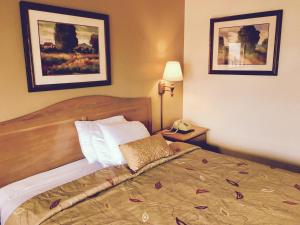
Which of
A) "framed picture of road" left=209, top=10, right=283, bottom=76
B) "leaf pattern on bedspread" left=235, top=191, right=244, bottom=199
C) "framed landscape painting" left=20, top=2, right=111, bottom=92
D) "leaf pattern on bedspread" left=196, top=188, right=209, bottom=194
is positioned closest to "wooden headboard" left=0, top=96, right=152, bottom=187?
"framed landscape painting" left=20, top=2, right=111, bottom=92

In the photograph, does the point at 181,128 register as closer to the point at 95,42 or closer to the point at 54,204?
the point at 95,42

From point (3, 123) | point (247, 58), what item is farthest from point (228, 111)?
point (3, 123)

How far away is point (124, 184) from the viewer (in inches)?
69.3

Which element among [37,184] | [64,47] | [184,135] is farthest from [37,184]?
[184,135]

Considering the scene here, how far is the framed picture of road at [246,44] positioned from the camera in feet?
8.71

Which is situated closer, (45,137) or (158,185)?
(158,185)

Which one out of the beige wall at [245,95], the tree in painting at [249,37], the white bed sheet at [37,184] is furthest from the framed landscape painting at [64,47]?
the tree in painting at [249,37]

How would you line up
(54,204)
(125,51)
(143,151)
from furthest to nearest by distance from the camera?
(125,51), (143,151), (54,204)

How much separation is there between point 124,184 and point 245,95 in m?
1.90

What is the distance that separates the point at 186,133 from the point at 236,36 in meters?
1.27

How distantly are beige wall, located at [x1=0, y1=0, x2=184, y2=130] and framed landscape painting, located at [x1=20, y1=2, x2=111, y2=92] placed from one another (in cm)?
6

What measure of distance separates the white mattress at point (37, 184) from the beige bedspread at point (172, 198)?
148 mm

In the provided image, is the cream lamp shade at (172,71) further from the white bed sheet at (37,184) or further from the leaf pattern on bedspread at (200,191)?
the leaf pattern on bedspread at (200,191)

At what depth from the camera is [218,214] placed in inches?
56.7
